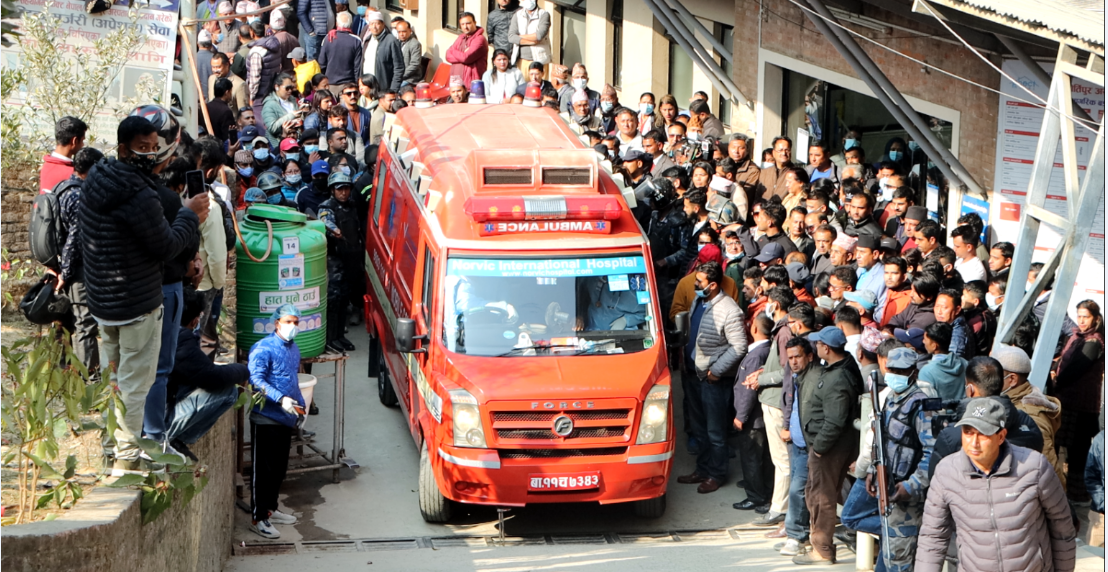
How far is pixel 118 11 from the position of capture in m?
11.4

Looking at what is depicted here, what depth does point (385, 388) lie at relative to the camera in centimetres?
1390

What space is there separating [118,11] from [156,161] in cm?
502

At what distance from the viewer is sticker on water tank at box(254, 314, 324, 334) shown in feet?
37.8

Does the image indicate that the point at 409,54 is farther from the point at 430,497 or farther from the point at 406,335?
the point at 430,497

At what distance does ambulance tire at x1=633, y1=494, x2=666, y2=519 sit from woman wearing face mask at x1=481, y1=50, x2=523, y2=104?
10672 millimetres

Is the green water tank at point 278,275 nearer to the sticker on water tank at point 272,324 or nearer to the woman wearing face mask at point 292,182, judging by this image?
the sticker on water tank at point 272,324

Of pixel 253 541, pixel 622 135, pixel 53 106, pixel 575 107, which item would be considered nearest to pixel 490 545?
pixel 253 541

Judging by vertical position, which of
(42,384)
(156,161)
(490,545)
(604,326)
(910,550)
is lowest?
(490,545)

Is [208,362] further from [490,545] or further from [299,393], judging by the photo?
[490,545]

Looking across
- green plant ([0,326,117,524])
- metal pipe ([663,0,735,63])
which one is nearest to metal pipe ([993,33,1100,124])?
metal pipe ([663,0,735,63])

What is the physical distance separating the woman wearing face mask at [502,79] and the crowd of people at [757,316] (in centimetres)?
174

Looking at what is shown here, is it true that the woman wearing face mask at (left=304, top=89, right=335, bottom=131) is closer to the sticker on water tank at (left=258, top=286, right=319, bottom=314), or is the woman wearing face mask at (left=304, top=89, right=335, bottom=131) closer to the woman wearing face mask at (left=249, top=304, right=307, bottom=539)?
the sticker on water tank at (left=258, top=286, right=319, bottom=314)

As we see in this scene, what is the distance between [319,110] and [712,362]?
9.55 m

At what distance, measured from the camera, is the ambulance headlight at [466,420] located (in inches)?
403
